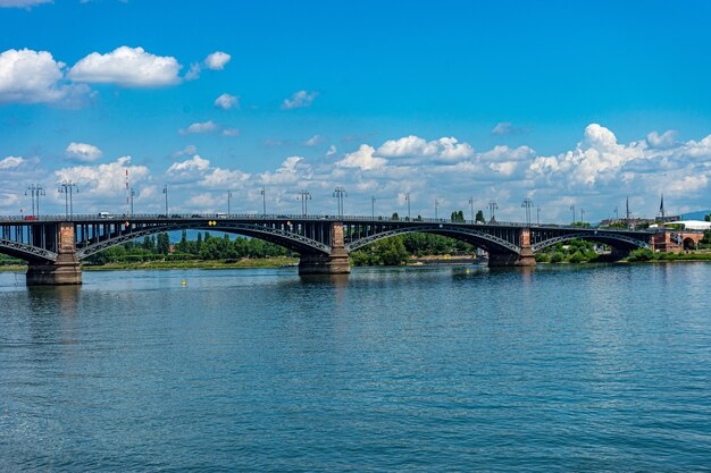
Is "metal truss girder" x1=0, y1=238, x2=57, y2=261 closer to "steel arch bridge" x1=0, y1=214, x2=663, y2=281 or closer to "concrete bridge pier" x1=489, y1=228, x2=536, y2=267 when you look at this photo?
"steel arch bridge" x1=0, y1=214, x2=663, y2=281

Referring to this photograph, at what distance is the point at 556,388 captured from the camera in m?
33.9

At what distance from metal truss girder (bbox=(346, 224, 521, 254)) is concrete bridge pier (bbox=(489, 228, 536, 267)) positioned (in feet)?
4.37

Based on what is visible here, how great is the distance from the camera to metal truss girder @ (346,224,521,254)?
158000 millimetres

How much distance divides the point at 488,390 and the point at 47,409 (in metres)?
16.6

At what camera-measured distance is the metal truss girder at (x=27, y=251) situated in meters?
117

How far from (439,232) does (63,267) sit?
7590 cm

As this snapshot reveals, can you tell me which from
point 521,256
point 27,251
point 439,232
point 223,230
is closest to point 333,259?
point 223,230

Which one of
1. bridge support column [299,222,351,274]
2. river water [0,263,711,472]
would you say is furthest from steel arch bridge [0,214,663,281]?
river water [0,263,711,472]

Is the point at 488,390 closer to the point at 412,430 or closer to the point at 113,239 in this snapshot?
the point at 412,430

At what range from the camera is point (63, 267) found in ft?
402

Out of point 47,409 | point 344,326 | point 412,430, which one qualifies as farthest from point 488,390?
point 344,326

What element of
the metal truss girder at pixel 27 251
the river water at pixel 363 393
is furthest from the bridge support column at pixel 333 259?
the river water at pixel 363 393

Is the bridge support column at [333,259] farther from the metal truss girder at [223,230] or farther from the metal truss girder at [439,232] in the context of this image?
the metal truss girder at [439,232]

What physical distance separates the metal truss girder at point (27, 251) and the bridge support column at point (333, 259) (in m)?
48.2
